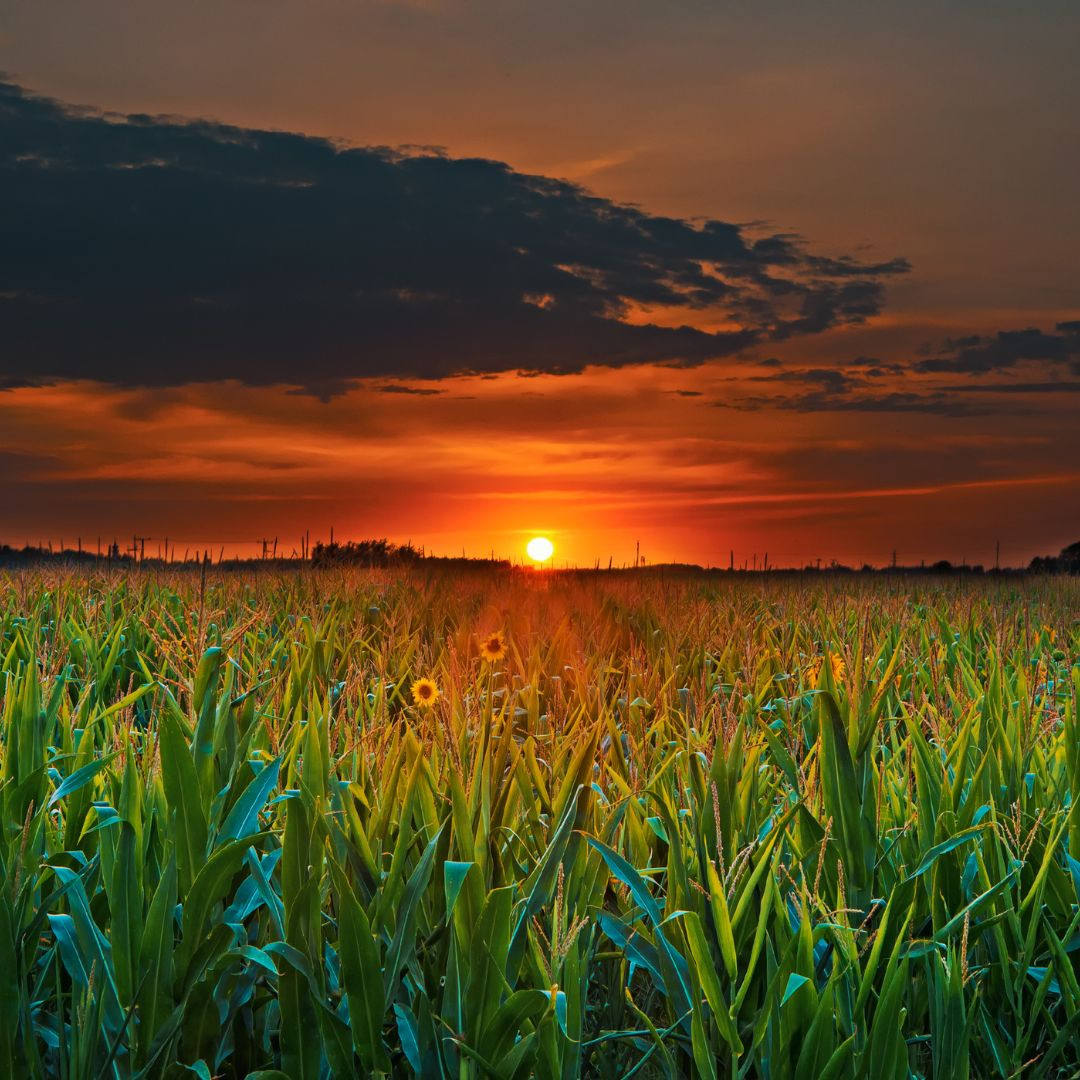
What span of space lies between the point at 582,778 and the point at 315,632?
3.91 metres

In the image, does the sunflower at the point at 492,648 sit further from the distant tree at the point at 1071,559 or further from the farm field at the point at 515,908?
the distant tree at the point at 1071,559

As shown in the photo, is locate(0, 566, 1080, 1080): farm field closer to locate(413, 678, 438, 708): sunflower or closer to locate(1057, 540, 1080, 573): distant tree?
locate(413, 678, 438, 708): sunflower

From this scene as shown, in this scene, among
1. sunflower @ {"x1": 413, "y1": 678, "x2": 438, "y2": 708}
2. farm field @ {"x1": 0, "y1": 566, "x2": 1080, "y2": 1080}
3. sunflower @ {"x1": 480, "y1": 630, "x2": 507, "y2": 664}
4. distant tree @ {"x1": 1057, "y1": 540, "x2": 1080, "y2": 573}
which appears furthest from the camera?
distant tree @ {"x1": 1057, "y1": 540, "x2": 1080, "y2": 573}

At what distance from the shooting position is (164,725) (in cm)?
233

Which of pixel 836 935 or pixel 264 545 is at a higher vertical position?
pixel 264 545

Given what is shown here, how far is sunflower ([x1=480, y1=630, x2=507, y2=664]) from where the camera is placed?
5.84 m

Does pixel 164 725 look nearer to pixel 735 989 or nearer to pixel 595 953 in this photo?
pixel 595 953

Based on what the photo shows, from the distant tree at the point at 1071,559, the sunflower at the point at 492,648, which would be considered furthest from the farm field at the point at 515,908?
the distant tree at the point at 1071,559

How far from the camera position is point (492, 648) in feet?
20.4

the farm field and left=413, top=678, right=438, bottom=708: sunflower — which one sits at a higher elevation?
left=413, top=678, right=438, bottom=708: sunflower

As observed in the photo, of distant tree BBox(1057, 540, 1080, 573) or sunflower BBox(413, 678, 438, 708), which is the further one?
distant tree BBox(1057, 540, 1080, 573)

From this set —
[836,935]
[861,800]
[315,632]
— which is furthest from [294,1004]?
[315,632]

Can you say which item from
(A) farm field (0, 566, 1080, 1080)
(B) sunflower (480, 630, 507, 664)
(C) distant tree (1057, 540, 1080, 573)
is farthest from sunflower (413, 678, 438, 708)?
(C) distant tree (1057, 540, 1080, 573)

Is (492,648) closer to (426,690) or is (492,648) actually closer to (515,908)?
(426,690)
